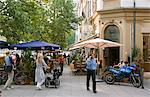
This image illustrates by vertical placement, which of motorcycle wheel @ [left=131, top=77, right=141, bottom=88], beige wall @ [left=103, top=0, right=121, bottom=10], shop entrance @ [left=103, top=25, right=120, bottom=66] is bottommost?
motorcycle wheel @ [left=131, top=77, right=141, bottom=88]

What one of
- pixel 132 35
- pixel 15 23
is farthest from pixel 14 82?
pixel 132 35

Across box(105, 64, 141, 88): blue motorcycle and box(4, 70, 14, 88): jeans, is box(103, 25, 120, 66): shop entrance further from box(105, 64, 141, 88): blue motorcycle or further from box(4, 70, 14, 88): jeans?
box(4, 70, 14, 88): jeans

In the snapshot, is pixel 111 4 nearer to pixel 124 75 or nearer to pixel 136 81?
pixel 124 75

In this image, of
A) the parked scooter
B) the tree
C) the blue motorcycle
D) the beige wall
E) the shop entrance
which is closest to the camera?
the parked scooter

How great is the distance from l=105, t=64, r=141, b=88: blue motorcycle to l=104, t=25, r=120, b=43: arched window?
8.87m

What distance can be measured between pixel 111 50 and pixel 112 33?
1433mm

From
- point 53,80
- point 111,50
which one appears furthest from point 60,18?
point 53,80

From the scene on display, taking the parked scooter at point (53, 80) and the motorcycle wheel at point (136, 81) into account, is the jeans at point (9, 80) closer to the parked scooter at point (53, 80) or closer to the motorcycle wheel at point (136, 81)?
the parked scooter at point (53, 80)

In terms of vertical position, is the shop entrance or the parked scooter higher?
the shop entrance

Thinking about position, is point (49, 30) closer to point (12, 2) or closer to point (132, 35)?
point (132, 35)

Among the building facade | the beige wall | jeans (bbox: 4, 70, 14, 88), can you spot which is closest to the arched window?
the building facade

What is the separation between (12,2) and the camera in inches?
858

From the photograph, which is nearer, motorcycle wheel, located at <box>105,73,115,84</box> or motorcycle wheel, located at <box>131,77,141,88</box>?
motorcycle wheel, located at <box>131,77,141,88</box>

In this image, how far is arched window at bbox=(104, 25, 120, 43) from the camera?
28.6 metres
